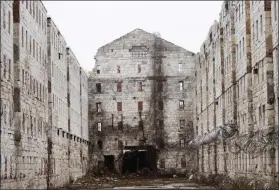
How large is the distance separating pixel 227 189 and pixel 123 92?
97.1 ft

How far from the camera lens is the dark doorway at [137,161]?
204ft

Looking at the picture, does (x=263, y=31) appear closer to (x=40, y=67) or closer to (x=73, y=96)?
(x=40, y=67)

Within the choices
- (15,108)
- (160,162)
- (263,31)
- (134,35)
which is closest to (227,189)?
(263,31)

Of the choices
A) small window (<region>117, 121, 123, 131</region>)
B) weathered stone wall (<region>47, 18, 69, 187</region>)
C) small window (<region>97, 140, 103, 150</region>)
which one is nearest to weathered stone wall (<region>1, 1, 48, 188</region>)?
weathered stone wall (<region>47, 18, 69, 187</region>)

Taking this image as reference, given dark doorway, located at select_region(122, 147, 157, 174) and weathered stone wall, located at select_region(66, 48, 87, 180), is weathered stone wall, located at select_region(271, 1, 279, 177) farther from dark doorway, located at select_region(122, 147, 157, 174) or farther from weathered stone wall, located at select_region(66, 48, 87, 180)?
dark doorway, located at select_region(122, 147, 157, 174)

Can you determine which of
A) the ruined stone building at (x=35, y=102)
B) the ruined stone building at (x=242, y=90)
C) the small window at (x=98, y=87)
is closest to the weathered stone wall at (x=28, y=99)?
the ruined stone building at (x=35, y=102)

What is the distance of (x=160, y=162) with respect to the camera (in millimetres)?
59812

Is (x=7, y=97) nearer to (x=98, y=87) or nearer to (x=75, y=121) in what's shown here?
(x=75, y=121)

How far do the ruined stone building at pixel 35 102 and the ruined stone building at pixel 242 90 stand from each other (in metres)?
11.1

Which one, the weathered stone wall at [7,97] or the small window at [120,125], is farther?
the small window at [120,125]

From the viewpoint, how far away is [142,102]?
60.5 metres

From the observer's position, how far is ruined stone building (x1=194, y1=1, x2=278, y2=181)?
26500 millimetres

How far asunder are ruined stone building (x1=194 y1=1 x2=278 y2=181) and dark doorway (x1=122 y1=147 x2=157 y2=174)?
12.2 metres

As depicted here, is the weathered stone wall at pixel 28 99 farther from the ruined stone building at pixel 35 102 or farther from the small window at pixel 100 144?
the small window at pixel 100 144
